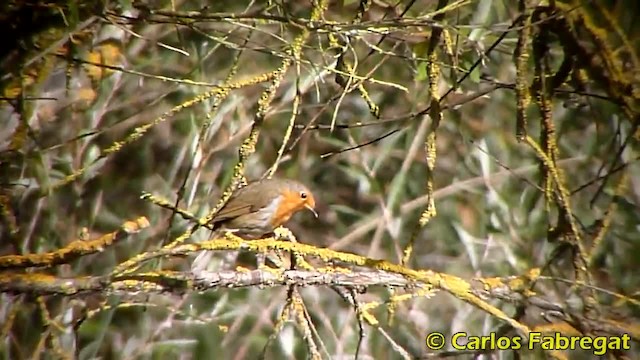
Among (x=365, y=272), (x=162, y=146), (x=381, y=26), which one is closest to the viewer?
(x=381, y=26)

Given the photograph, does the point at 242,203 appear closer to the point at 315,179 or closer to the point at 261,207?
the point at 261,207

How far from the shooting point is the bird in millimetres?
→ 1646

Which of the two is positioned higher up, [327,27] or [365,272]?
[327,27]

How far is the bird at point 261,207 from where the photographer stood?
1.65 m

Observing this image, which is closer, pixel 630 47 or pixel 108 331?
pixel 630 47

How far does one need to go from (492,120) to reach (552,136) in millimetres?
914

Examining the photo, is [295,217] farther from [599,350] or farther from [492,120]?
[599,350]

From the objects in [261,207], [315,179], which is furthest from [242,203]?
[315,179]

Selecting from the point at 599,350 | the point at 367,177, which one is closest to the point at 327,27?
the point at 599,350

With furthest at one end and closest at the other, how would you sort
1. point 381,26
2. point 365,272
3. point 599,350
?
point 599,350 → point 365,272 → point 381,26

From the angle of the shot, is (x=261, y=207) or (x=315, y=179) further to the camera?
(x=315, y=179)

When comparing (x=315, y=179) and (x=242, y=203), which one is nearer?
(x=242, y=203)

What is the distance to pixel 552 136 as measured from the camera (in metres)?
0.97

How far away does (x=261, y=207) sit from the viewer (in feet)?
5.53
